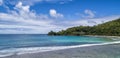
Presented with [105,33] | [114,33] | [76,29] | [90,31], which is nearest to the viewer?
[114,33]

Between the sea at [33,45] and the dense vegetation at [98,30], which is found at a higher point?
the dense vegetation at [98,30]

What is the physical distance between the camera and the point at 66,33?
481 ft

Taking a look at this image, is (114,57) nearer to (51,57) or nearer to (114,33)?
(51,57)

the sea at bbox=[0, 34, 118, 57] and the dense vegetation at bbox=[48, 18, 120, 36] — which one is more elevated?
the dense vegetation at bbox=[48, 18, 120, 36]

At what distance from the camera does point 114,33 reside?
109625 mm

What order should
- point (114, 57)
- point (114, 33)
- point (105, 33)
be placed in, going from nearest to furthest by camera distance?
1. point (114, 57)
2. point (114, 33)
3. point (105, 33)

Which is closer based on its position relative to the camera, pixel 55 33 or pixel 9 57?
pixel 9 57

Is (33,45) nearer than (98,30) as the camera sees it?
Yes

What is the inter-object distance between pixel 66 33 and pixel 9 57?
130083 millimetres

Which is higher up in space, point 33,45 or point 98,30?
point 98,30

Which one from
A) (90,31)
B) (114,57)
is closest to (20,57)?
(114,57)

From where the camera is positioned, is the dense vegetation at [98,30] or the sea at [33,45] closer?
the sea at [33,45]

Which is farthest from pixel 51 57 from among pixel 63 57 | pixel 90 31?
pixel 90 31

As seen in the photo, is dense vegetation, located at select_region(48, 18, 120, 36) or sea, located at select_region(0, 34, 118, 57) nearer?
sea, located at select_region(0, 34, 118, 57)
